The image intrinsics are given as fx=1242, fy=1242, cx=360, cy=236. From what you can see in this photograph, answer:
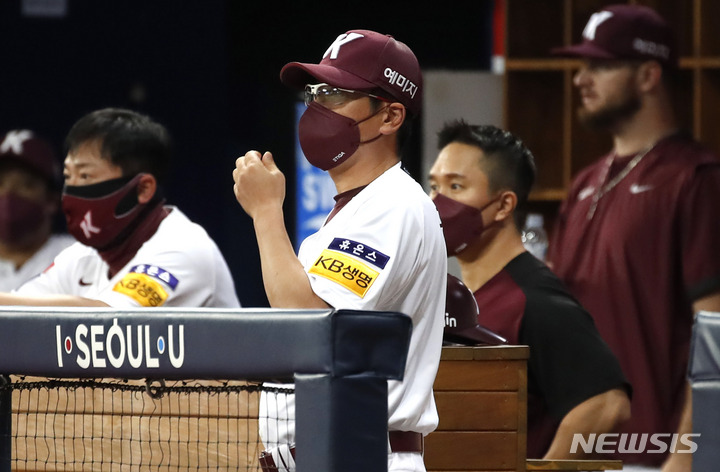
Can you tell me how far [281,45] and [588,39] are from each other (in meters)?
2.86

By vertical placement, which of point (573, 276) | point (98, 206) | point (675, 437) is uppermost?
point (98, 206)

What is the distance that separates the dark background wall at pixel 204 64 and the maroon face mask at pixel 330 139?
4.37 meters

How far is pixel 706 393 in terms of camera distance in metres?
2.00

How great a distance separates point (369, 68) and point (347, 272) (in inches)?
16.7

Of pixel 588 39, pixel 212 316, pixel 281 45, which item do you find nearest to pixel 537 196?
pixel 588 39

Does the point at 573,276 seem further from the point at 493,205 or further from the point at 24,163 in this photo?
the point at 24,163

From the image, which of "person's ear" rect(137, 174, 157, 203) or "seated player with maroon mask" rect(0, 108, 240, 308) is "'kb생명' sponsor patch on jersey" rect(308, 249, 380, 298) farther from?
"person's ear" rect(137, 174, 157, 203)

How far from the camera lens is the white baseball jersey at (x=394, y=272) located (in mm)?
1934

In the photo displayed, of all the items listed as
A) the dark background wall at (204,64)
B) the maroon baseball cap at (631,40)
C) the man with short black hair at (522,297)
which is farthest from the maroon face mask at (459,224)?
the dark background wall at (204,64)

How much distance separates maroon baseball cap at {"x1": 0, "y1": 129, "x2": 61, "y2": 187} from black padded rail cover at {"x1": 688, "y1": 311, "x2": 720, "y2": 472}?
11.6ft

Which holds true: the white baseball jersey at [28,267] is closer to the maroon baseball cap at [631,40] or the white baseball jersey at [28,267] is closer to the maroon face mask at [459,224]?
the maroon baseball cap at [631,40]

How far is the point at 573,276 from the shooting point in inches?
155

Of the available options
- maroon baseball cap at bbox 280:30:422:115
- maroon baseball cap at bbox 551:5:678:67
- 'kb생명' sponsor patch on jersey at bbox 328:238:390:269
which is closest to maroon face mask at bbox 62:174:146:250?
maroon baseball cap at bbox 280:30:422:115

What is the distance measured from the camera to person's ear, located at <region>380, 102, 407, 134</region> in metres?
2.21
